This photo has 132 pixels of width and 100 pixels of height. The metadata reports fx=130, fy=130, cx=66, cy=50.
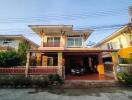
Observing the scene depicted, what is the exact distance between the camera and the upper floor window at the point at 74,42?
2038 cm

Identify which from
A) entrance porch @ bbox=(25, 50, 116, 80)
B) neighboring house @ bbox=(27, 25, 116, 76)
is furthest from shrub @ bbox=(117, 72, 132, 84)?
neighboring house @ bbox=(27, 25, 116, 76)

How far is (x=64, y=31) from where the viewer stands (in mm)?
19828

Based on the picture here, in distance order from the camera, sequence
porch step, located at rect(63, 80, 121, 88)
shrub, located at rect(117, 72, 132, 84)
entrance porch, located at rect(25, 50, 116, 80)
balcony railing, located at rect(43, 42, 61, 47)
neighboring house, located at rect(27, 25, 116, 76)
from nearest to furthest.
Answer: shrub, located at rect(117, 72, 132, 84)
porch step, located at rect(63, 80, 121, 88)
entrance porch, located at rect(25, 50, 116, 80)
neighboring house, located at rect(27, 25, 116, 76)
balcony railing, located at rect(43, 42, 61, 47)

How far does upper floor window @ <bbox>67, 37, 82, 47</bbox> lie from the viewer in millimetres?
20375

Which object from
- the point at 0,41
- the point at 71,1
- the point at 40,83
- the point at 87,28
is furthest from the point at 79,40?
the point at 0,41

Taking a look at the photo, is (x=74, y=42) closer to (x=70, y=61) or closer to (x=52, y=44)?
(x=52, y=44)

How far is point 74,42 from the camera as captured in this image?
20.5 metres

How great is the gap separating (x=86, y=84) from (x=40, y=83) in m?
4.39

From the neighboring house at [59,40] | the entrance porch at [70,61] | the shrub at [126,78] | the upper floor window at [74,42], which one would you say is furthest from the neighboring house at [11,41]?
the shrub at [126,78]

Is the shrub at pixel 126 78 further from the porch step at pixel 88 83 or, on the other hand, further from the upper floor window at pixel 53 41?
the upper floor window at pixel 53 41

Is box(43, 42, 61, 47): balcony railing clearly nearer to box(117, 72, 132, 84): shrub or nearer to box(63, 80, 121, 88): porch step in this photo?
box(63, 80, 121, 88): porch step

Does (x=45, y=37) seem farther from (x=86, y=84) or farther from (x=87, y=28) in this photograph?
(x=86, y=84)

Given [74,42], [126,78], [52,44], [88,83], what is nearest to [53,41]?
[52,44]

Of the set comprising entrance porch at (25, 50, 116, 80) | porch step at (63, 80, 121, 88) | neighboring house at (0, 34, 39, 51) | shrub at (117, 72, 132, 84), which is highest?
neighboring house at (0, 34, 39, 51)
